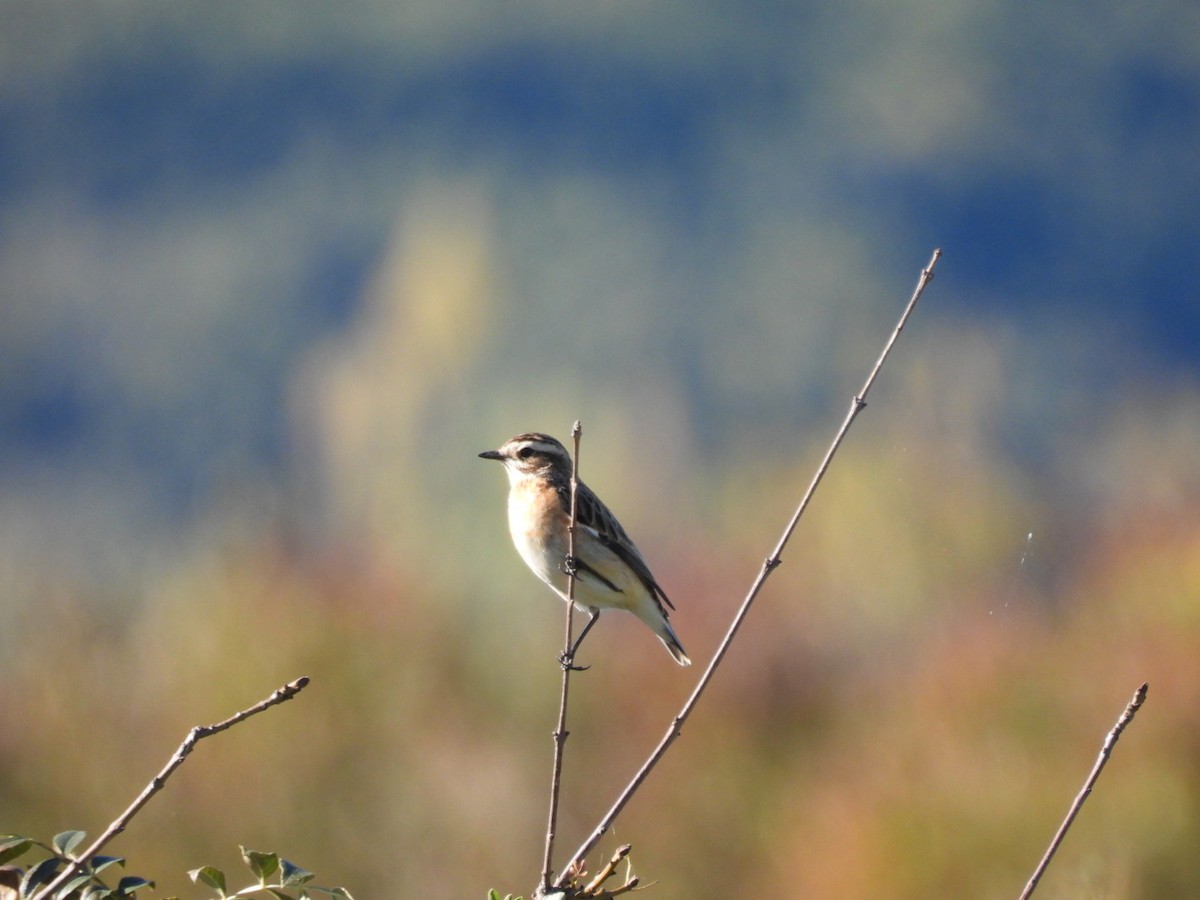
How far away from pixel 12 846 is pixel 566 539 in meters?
2.89

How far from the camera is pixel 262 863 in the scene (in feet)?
5.13

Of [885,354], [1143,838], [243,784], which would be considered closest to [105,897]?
[885,354]

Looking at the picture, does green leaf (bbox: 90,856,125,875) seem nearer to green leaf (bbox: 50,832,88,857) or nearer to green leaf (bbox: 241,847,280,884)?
green leaf (bbox: 50,832,88,857)

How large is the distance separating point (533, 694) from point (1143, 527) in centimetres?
554

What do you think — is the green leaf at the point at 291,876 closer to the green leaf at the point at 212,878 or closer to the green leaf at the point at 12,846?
the green leaf at the point at 212,878

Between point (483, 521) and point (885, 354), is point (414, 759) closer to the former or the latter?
point (483, 521)

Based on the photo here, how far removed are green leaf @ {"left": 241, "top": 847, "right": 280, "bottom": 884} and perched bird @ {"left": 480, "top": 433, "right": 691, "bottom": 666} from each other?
2738 millimetres

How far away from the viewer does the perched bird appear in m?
4.52

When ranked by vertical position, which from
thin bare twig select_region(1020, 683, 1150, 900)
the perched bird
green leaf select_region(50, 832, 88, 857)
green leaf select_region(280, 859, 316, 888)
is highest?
the perched bird

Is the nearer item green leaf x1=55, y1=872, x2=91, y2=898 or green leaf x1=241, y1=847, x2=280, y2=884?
green leaf x1=55, y1=872, x2=91, y2=898

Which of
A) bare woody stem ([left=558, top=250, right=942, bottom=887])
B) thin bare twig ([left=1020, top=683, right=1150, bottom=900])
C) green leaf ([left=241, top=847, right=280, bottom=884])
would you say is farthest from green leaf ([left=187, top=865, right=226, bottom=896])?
thin bare twig ([left=1020, top=683, right=1150, bottom=900])

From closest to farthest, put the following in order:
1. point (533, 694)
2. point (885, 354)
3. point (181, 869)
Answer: point (885, 354) < point (181, 869) < point (533, 694)

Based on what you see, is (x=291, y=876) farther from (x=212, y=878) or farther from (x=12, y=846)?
(x=12, y=846)

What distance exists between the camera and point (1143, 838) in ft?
28.5
